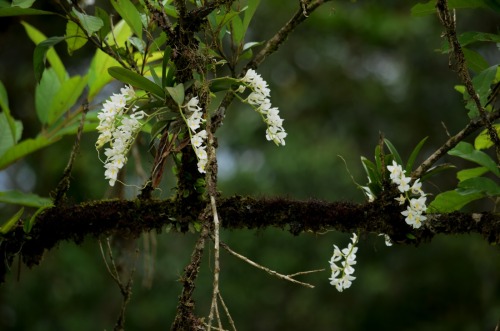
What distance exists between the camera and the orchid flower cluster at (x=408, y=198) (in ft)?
5.11

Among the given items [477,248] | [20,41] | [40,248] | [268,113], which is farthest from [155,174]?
[477,248]

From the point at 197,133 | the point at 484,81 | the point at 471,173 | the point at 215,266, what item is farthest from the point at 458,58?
the point at 215,266

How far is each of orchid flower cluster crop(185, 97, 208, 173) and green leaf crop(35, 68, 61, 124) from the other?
2.90 ft

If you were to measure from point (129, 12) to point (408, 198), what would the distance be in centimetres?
77

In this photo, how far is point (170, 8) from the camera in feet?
5.82

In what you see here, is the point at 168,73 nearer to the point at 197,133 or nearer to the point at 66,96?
the point at 197,133

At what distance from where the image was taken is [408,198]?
1.58 m

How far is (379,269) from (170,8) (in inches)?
221

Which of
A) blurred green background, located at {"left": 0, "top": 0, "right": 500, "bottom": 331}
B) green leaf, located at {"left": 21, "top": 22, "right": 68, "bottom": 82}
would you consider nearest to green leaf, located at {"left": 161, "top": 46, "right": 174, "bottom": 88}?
green leaf, located at {"left": 21, "top": 22, "right": 68, "bottom": 82}

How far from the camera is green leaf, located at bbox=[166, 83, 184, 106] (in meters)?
1.44

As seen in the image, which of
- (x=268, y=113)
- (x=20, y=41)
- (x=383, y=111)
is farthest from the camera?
(x=383, y=111)

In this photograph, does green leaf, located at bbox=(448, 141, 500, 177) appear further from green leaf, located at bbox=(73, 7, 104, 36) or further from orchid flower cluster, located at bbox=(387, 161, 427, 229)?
green leaf, located at bbox=(73, 7, 104, 36)

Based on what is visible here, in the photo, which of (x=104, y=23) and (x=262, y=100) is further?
(x=104, y=23)

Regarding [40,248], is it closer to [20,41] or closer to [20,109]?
[20,109]
